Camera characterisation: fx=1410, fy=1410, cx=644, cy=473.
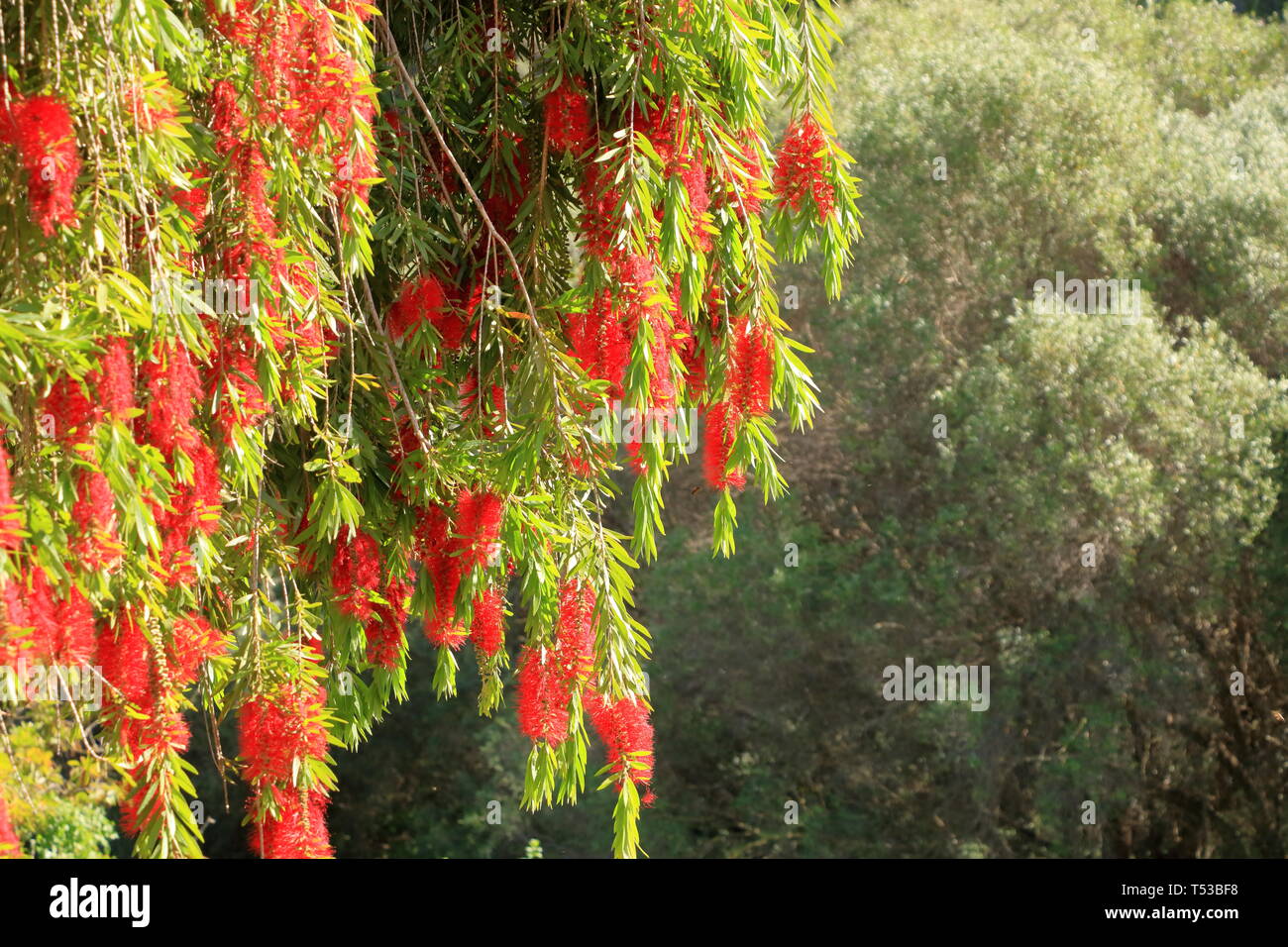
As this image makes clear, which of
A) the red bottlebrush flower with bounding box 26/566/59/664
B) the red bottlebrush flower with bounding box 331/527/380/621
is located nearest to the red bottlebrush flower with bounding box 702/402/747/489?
the red bottlebrush flower with bounding box 331/527/380/621

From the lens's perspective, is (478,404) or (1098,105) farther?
(1098,105)

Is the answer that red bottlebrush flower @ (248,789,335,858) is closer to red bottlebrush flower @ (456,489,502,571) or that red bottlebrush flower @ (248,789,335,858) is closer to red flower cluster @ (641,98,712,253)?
red bottlebrush flower @ (456,489,502,571)

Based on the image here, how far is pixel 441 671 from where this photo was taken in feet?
12.1

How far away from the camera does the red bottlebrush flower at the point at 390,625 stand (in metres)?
3.24

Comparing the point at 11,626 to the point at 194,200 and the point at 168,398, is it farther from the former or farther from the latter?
the point at 194,200

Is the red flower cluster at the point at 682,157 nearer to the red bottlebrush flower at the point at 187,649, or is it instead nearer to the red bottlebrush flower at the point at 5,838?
the red bottlebrush flower at the point at 187,649

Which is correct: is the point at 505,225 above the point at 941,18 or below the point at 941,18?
below

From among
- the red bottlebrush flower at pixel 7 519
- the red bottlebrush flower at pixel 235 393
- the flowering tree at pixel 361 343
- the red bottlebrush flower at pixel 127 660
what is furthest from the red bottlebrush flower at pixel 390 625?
the red bottlebrush flower at pixel 7 519

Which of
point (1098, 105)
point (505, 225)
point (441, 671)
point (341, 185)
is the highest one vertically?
point (1098, 105)

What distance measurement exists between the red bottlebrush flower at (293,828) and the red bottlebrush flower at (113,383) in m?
0.78

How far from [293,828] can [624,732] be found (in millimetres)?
664
